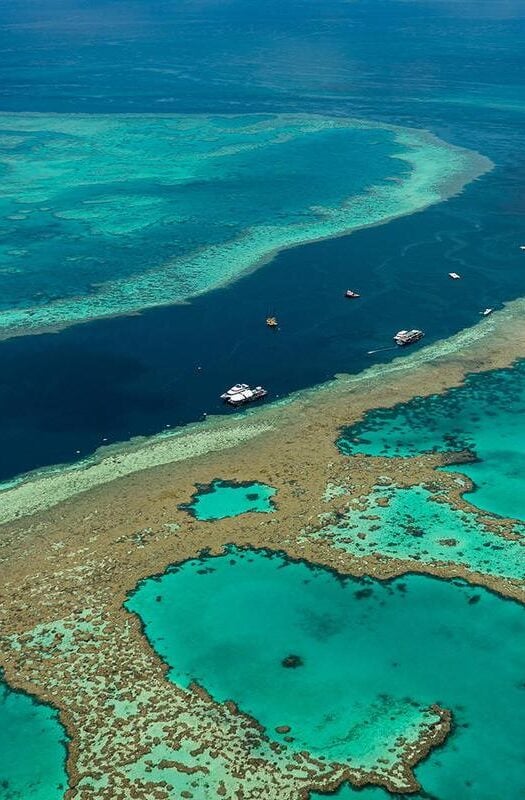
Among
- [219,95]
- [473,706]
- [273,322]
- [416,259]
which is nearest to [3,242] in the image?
[273,322]

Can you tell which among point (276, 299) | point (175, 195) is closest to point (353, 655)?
point (276, 299)

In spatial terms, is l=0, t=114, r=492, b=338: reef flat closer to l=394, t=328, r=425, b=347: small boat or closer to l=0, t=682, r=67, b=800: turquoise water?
l=394, t=328, r=425, b=347: small boat

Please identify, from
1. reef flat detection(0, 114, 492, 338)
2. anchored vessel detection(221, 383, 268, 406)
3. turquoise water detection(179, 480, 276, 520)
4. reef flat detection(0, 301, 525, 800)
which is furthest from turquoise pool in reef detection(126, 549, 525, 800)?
reef flat detection(0, 114, 492, 338)

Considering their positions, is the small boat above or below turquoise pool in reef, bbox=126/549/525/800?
above

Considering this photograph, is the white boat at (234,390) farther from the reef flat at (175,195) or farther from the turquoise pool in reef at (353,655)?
the reef flat at (175,195)

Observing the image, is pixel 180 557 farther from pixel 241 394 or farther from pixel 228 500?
pixel 241 394

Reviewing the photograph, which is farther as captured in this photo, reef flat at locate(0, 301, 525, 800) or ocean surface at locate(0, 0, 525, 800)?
ocean surface at locate(0, 0, 525, 800)

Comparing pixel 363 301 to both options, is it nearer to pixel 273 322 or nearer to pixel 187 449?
pixel 273 322
